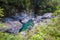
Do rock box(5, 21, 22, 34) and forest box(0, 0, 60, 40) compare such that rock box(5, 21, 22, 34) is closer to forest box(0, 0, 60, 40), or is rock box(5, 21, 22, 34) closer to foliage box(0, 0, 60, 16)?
forest box(0, 0, 60, 40)

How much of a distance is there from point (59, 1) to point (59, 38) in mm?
8105

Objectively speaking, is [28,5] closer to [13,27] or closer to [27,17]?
[27,17]

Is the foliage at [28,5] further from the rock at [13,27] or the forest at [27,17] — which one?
the rock at [13,27]

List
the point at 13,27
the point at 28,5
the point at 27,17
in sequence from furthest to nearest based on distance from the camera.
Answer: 1. the point at 28,5
2. the point at 27,17
3. the point at 13,27

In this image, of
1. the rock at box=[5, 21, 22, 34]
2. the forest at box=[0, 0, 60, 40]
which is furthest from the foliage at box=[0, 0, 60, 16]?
the rock at box=[5, 21, 22, 34]

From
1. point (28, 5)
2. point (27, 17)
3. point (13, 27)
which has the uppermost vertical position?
point (28, 5)

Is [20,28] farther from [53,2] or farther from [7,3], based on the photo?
[53,2]

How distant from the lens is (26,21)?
9453 mm

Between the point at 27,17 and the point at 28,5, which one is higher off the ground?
the point at 28,5

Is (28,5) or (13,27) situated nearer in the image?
(13,27)

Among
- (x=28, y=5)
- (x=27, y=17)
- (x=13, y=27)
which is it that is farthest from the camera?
(x=28, y=5)

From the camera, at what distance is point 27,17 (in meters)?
9.98

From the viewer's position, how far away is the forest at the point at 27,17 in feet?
17.6

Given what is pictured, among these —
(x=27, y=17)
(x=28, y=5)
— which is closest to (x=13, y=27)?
(x=27, y=17)
